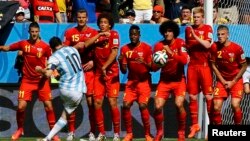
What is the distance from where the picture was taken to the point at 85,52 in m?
19.7

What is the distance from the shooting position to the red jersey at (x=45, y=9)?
21.5 meters

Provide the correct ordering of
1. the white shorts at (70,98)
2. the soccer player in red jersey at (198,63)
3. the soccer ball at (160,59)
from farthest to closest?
the soccer player in red jersey at (198,63)
the soccer ball at (160,59)
the white shorts at (70,98)

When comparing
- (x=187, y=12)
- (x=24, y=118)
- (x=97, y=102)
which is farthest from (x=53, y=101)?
(x=187, y=12)

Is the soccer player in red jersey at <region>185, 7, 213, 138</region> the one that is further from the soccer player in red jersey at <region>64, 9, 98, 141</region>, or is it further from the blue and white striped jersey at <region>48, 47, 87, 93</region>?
the blue and white striped jersey at <region>48, 47, 87, 93</region>

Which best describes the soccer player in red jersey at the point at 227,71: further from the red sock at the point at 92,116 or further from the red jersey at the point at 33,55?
the red jersey at the point at 33,55

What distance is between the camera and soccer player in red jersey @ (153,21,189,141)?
61.6 feet

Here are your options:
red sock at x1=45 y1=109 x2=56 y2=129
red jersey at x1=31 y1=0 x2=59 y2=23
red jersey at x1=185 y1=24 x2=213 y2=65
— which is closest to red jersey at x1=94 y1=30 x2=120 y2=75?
red sock at x1=45 y1=109 x2=56 y2=129

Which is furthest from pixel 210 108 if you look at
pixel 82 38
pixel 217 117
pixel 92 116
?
pixel 82 38

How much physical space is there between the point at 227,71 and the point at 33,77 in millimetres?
3769

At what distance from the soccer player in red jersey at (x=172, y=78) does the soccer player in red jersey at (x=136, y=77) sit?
16.8 inches

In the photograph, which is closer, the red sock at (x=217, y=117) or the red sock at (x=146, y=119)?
the red sock at (x=146, y=119)

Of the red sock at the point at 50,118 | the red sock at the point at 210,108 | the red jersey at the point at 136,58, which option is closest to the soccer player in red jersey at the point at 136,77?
the red jersey at the point at 136,58

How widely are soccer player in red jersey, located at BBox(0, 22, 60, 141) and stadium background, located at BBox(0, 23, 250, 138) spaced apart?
1.42 m

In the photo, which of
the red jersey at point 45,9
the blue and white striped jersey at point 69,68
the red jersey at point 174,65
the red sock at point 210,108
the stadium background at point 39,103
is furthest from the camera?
the red jersey at point 45,9
